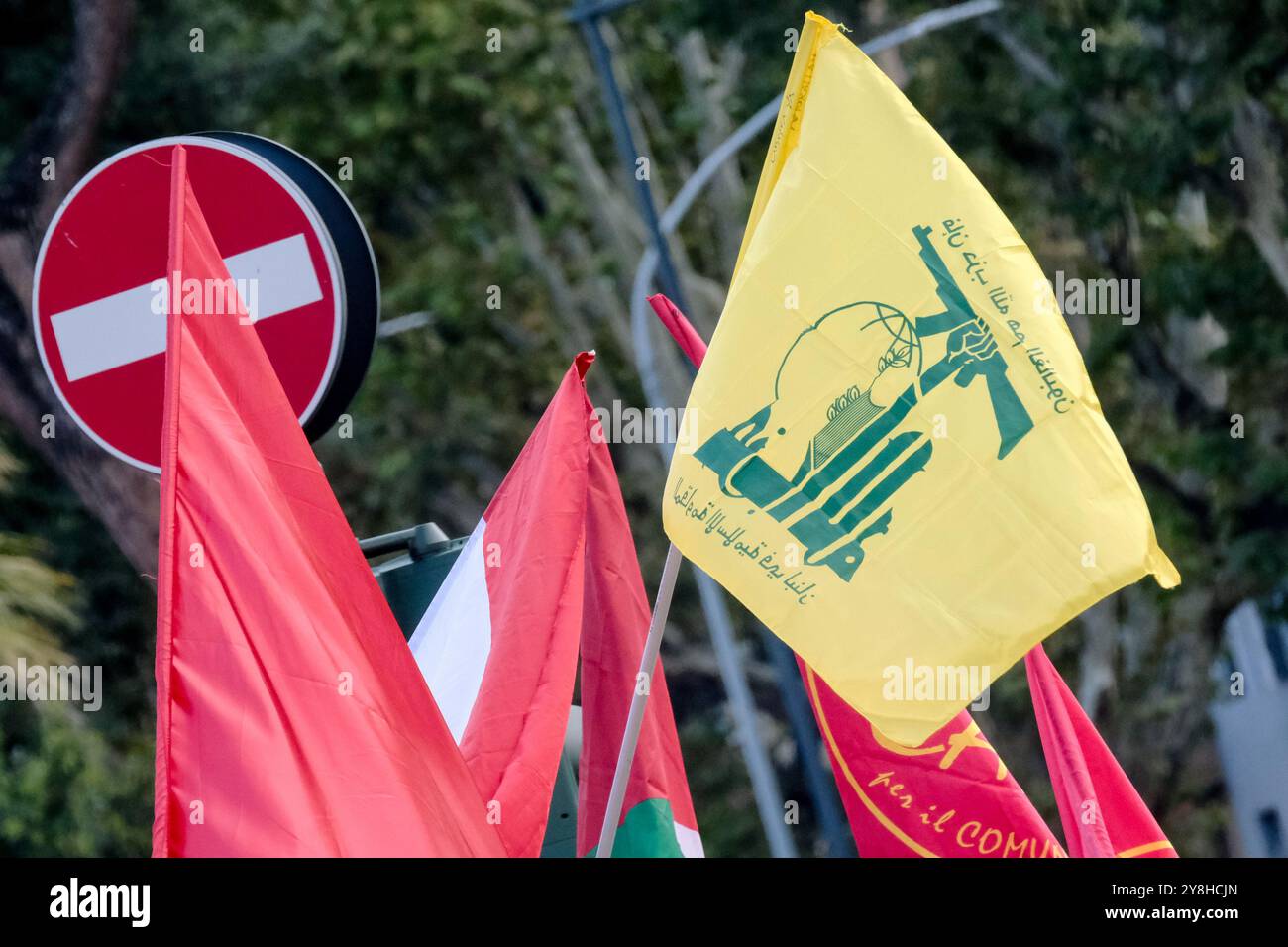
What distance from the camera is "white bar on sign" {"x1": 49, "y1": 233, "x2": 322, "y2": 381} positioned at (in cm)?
429

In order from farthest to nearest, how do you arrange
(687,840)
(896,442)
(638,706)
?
1. (687,840)
2. (638,706)
3. (896,442)

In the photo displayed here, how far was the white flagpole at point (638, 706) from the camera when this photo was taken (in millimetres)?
4301

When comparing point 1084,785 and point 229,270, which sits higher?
point 229,270

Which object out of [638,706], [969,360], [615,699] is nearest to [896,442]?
[969,360]

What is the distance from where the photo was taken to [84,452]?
15.1 feet

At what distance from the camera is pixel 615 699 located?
16.7 ft

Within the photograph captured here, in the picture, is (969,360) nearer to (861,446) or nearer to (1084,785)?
(861,446)

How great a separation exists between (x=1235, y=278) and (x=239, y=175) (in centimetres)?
925

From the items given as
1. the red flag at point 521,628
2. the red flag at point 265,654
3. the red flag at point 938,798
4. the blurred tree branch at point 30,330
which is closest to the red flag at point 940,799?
the red flag at point 938,798

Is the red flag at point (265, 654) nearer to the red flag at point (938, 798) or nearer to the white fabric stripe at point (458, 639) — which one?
the white fabric stripe at point (458, 639)

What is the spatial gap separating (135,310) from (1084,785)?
8.37 ft

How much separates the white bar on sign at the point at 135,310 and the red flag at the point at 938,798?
1153 millimetres

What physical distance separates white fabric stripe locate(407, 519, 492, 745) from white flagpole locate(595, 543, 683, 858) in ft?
1.30
